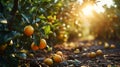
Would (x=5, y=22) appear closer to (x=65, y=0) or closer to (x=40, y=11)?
(x=40, y=11)

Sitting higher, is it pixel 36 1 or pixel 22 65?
pixel 36 1

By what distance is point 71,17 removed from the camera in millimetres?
7629

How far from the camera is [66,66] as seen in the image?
182 inches

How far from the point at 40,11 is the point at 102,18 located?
6.49m

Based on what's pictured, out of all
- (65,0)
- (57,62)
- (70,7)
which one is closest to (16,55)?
(57,62)

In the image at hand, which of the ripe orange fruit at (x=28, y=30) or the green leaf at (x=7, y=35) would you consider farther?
the ripe orange fruit at (x=28, y=30)

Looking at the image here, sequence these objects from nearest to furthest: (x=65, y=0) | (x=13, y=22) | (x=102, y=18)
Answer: (x=13, y=22) → (x=65, y=0) → (x=102, y=18)

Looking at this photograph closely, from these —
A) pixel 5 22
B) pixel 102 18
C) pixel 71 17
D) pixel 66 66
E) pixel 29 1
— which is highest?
pixel 102 18

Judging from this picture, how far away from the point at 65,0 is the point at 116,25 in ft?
11.0

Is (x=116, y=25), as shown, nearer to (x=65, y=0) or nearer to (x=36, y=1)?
(x=65, y=0)

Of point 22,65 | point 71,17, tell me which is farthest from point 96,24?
point 22,65

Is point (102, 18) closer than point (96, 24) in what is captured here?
Yes

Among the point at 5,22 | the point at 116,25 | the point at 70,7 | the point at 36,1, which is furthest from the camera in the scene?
the point at 116,25

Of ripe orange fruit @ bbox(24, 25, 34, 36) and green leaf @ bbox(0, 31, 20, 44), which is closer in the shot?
green leaf @ bbox(0, 31, 20, 44)
